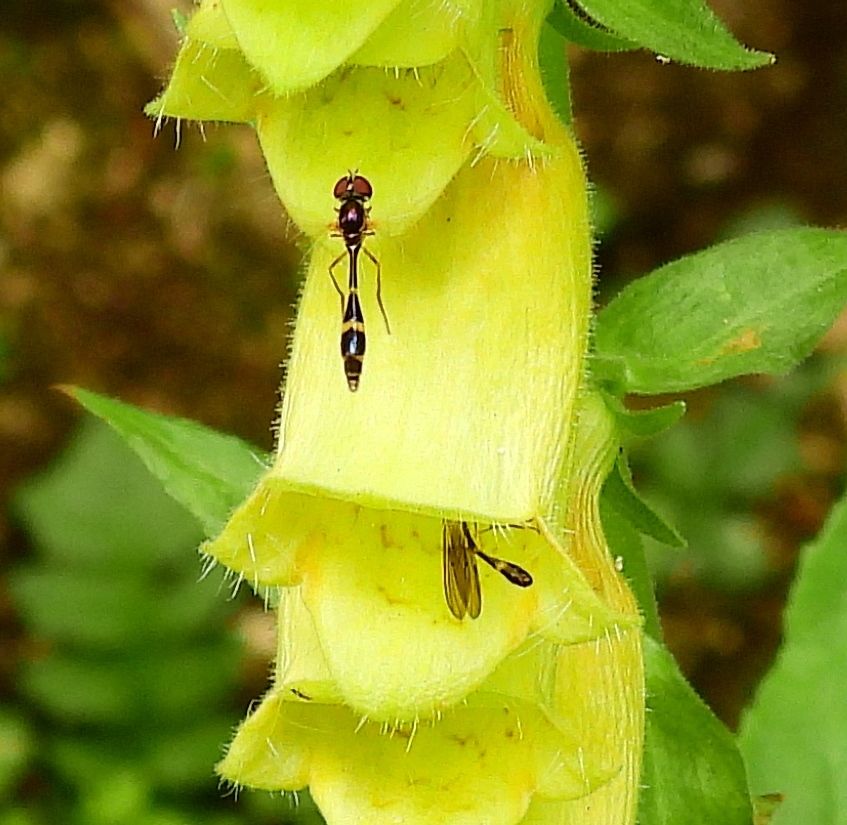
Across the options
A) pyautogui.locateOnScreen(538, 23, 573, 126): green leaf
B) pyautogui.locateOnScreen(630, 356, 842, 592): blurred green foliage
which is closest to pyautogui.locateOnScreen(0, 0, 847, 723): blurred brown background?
pyautogui.locateOnScreen(630, 356, 842, 592): blurred green foliage

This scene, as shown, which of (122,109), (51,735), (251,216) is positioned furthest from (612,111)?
(51,735)

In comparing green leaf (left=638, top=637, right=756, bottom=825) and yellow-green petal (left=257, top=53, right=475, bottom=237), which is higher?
yellow-green petal (left=257, top=53, right=475, bottom=237)

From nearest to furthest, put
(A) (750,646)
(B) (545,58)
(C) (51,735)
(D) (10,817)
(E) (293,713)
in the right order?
1. (E) (293,713)
2. (B) (545,58)
3. (D) (10,817)
4. (C) (51,735)
5. (A) (750,646)

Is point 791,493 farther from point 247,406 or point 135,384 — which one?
point 135,384

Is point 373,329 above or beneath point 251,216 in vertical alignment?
beneath

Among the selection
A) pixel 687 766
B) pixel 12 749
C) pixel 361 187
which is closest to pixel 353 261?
pixel 361 187

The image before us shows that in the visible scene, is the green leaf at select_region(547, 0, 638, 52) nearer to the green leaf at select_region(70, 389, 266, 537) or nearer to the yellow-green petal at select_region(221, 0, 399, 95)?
the yellow-green petal at select_region(221, 0, 399, 95)

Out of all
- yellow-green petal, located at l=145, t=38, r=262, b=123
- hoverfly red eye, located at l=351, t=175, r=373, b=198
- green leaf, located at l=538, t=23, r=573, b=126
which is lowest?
hoverfly red eye, located at l=351, t=175, r=373, b=198
